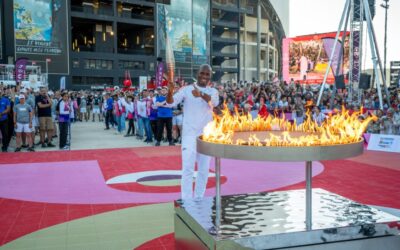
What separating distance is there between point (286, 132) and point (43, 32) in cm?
4721

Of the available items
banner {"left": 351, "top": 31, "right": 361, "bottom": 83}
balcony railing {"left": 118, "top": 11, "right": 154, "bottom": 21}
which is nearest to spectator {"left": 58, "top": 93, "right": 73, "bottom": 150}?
banner {"left": 351, "top": 31, "right": 361, "bottom": 83}

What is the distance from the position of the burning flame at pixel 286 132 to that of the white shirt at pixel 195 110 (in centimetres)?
114

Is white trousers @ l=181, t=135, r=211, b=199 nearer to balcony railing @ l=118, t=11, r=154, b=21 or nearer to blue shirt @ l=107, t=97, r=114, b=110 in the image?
blue shirt @ l=107, t=97, r=114, b=110

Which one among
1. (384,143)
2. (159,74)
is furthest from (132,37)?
(384,143)

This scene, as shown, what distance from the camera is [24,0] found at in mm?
45094

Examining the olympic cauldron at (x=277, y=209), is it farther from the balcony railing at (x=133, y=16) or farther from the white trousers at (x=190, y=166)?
the balcony railing at (x=133, y=16)

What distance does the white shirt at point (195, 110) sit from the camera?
575cm

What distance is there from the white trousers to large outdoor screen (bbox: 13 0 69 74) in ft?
145

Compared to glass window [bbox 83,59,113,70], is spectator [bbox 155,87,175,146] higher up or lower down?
lower down

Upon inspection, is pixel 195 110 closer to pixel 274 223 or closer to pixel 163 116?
pixel 274 223

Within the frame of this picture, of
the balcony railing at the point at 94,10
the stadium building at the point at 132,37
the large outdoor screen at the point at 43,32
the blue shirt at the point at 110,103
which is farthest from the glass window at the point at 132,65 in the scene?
the blue shirt at the point at 110,103

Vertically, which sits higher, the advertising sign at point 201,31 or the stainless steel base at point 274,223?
the advertising sign at point 201,31

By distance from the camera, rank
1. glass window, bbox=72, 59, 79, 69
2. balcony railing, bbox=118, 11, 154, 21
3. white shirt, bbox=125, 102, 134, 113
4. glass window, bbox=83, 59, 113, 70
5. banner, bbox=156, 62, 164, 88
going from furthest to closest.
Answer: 1. balcony railing, bbox=118, 11, 154, 21
2. glass window, bbox=83, 59, 113, 70
3. glass window, bbox=72, 59, 79, 69
4. banner, bbox=156, 62, 164, 88
5. white shirt, bbox=125, 102, 134, 113

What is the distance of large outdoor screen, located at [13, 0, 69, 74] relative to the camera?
4484 cm
